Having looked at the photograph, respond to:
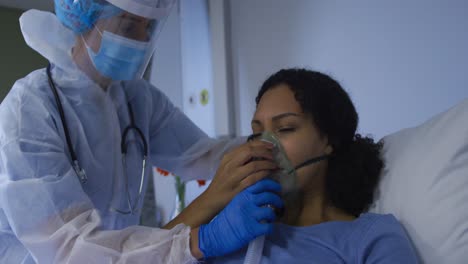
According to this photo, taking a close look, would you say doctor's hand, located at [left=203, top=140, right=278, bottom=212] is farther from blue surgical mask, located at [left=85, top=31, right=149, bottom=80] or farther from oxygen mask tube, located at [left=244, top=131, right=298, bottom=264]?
blue surgical mask, located at [left=85, top=31, right=149, bottom=80]

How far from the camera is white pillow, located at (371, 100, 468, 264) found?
3.00 feet

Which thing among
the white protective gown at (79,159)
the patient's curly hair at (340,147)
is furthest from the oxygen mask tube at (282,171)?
the white protective gown at (79,159)

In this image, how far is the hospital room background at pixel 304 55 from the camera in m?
1.34

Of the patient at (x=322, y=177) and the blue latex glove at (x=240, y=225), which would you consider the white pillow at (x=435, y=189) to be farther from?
the blue latex glove at (x=240, y=225)

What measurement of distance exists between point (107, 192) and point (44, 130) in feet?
1.05

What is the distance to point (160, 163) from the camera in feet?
5.42

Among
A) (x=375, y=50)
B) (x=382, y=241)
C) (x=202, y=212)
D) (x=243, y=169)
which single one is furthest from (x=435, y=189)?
(x=375, y=50)

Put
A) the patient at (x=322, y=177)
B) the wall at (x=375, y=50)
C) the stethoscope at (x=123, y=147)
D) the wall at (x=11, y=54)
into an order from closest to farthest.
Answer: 1. the patient at (x=322, y=177)
2. the stethoscope at (x=123, y=147)
3. the wall at (x=375, y=50)
4. the wall at (x=11, y=54)

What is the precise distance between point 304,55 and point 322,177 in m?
0.81

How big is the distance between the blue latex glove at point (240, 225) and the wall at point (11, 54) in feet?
8.90

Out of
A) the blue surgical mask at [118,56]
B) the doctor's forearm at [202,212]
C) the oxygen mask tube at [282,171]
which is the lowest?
the doctor's forearm at [202,212]

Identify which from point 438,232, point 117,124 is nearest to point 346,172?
point 438,232

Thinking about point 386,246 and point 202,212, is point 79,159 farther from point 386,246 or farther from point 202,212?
point 386,246

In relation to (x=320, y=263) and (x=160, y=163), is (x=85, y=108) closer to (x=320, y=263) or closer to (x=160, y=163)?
(x=160, y=163)
